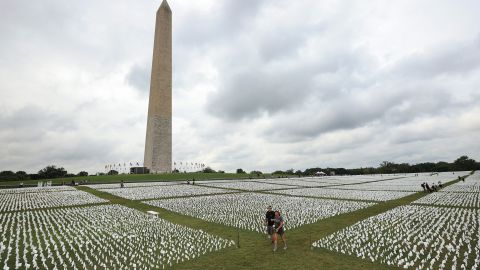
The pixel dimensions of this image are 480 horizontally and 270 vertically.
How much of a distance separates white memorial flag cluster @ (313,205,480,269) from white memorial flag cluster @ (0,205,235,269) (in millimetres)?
5813

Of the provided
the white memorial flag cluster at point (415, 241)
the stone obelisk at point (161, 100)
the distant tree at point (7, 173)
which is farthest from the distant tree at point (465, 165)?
the distant tree at point (7, 173)

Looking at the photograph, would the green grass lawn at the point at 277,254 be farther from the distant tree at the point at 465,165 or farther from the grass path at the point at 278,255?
the distant tree at the point at 465,165

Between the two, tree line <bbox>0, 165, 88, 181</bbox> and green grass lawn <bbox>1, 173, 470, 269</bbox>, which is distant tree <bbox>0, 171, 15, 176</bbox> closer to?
tree line <bbox>0, 165, 88, 181</bbox>

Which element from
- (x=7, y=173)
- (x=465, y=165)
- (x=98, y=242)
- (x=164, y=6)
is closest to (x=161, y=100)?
(x=164, y=6)

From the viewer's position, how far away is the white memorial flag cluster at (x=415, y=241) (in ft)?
35.1

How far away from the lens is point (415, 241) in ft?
43.4

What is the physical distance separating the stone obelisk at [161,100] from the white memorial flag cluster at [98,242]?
53.7 m

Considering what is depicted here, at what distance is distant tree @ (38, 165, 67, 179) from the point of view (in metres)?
86.0

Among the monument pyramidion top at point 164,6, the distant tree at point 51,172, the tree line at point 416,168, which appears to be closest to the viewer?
the monument pyramidion top at point 164,6

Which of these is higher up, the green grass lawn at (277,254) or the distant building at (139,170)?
the distant building at (139,170)

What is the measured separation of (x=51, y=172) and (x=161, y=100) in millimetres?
47217

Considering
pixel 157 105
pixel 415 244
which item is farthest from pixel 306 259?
pixel 157 105

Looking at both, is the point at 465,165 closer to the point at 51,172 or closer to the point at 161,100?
the point at 161,100

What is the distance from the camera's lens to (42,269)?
32.9 ft
